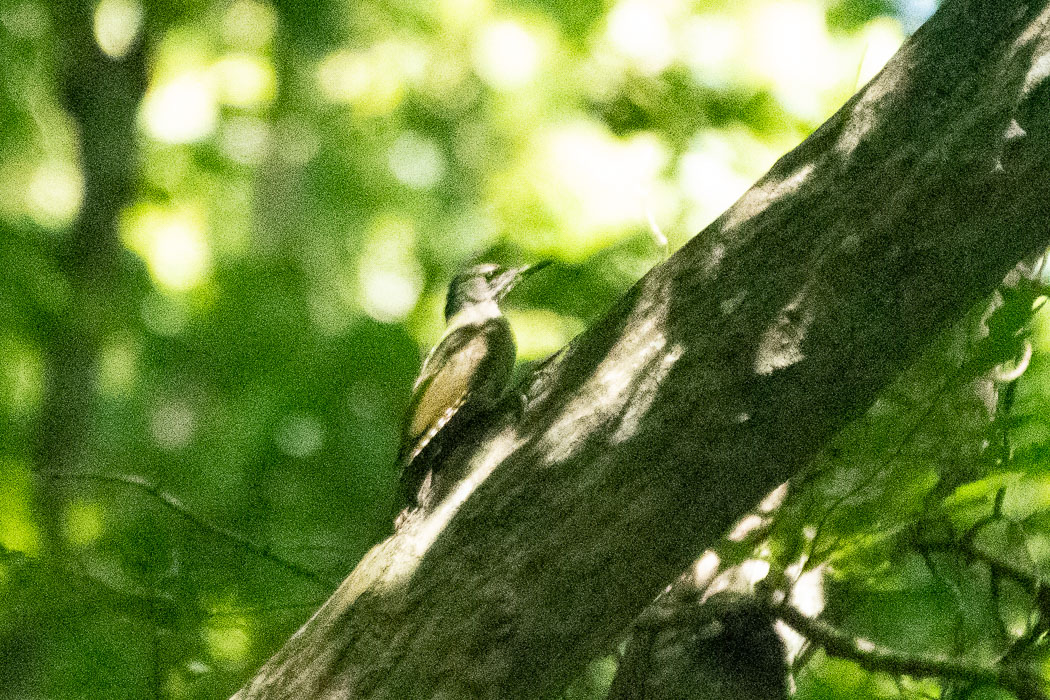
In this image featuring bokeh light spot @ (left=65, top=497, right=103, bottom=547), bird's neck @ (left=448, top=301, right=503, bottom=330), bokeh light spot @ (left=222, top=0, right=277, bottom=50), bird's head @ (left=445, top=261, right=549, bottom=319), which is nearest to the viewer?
bird's neck @ (left=448, top=301, right=503, bottom=330)

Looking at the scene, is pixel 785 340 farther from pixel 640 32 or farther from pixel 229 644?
pixel 640 32

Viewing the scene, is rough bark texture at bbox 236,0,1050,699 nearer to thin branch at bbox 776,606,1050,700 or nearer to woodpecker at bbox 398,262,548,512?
woodpecker at bbox 398,262,548,512

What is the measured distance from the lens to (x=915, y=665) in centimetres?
156

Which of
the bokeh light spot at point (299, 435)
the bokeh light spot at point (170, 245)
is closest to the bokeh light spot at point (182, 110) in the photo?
the bokeh light spot at point (170, 245)

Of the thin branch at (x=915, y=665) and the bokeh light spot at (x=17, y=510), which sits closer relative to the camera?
the thin branch at (x=915, y=665)

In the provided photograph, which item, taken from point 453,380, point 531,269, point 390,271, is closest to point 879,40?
point 531,269

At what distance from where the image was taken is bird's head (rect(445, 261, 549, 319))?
72.3 inches

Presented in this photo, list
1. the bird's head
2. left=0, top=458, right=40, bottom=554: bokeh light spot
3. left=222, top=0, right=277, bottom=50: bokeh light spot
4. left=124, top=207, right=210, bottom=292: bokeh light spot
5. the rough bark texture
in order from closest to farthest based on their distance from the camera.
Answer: the rough bark texture
the bird's head
left=0, top=458, right=40, bottom=554: bokeh light spot
left=124, top=207, right=210, bottom=292: bokeh light spot
left=222, top=0, right=277, bottom=50: bokeh light spot

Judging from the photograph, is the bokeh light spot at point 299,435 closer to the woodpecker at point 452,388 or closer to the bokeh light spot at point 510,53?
the woodpecker at point 452,388

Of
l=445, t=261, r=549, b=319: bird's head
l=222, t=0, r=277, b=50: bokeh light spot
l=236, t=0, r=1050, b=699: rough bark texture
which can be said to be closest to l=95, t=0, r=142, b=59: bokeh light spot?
l=222, t=0, r=277, b=50: bokeh light spot

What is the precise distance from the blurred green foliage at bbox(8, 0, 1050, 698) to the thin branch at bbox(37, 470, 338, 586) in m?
0.01

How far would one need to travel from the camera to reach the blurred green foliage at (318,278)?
6.31 ft

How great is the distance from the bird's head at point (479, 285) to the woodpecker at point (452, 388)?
0.37 ft

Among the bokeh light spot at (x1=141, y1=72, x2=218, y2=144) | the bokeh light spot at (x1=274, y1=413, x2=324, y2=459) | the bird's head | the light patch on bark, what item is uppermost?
the bokeh light spot at (x1=141, y1=72, x2=218, y2=144)
